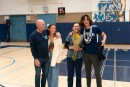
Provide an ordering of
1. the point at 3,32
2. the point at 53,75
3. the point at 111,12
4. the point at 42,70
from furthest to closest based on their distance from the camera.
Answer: the point at 3,32
the point at 111,12
the point at 42,70
the point at 53,75

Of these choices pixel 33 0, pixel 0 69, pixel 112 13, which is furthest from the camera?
pixel 33 0

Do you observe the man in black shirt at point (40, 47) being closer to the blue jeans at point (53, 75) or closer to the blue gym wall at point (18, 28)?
the blue jeans at point (53, 75)

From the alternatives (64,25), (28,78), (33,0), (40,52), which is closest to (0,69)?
(28,78)

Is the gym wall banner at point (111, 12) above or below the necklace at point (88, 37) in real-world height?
above

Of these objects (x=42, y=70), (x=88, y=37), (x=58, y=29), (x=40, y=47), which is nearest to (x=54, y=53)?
(x=40, y=47)

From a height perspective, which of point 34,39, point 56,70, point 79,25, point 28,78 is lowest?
point 28,78

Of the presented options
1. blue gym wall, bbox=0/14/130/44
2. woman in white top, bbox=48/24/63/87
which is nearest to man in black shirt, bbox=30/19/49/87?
woman in white top, bbox=48/24/63/87

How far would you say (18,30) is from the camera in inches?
710

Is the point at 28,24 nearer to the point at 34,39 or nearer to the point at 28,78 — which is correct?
the point at 28,78

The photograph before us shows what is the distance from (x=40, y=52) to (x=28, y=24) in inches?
531

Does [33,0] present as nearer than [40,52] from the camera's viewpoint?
No

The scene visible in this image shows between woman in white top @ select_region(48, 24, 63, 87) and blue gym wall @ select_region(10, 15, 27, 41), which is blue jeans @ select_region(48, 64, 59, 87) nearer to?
woman in white top @ select_region(48, 24, 63, 87)

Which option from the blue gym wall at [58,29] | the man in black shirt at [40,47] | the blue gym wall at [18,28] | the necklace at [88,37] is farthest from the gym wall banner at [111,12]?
the man in black shirt at [40,47]

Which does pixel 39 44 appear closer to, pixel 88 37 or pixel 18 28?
pixel 88 37
